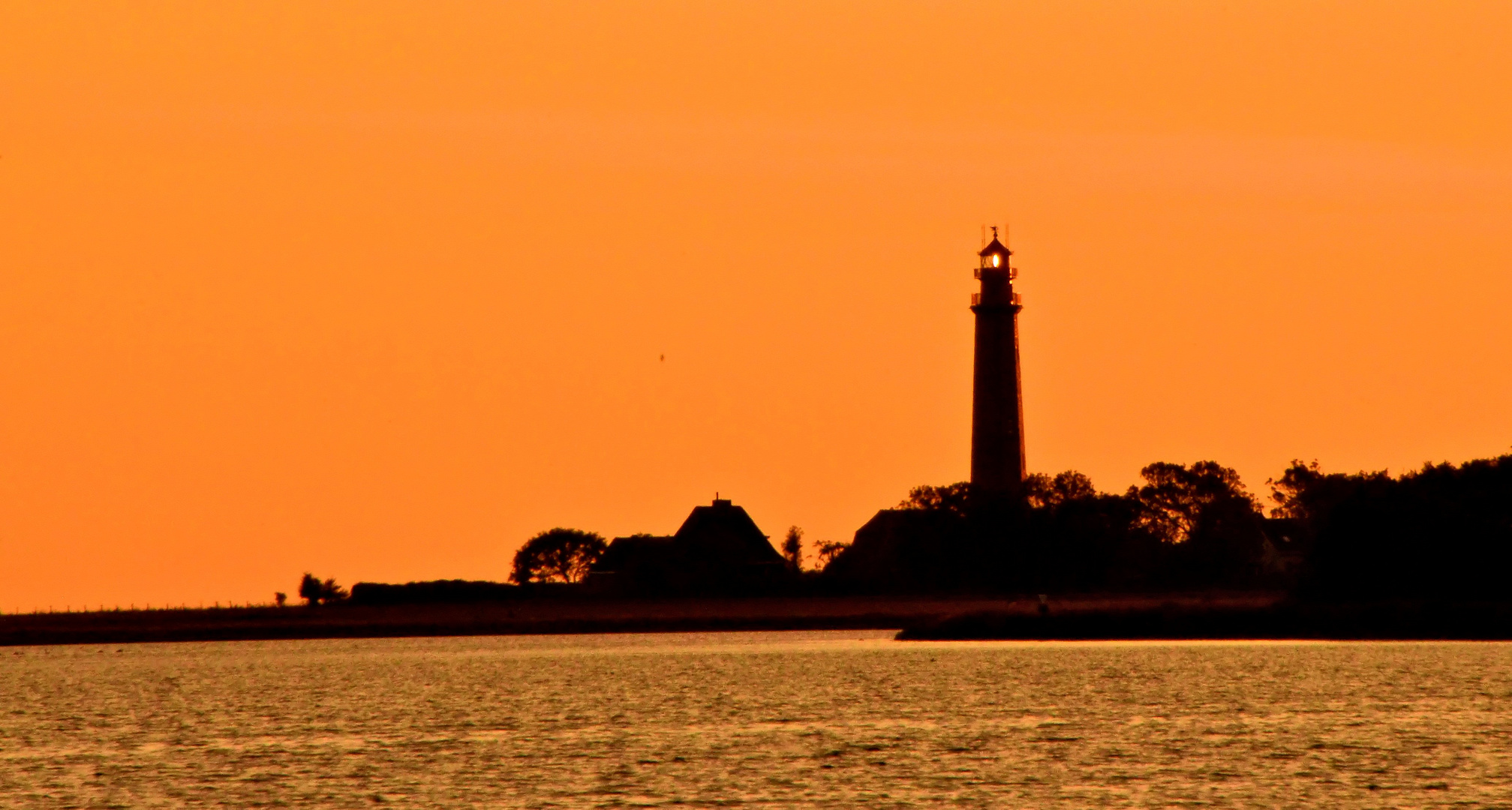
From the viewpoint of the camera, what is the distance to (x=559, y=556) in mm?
193250

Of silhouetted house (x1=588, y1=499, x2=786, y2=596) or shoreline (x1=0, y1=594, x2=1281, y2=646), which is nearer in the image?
shoreline (x1=0, y1=594, x2=1281, y2=646)

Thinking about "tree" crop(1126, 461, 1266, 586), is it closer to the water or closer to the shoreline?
the shoreline

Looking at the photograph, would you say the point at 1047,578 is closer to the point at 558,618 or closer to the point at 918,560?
the point at 918,560

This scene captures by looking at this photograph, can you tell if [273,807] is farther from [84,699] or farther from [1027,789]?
[84,699]

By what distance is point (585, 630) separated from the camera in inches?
5374

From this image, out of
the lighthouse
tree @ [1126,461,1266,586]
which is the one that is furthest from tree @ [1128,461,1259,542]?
the lighthouse

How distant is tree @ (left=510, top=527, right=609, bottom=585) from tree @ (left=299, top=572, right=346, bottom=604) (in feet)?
113

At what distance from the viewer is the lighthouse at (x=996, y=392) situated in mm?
132250

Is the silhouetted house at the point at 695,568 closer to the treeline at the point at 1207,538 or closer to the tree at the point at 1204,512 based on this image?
the treeline at the point at 1207,538

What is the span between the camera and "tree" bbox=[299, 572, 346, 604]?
520 ft

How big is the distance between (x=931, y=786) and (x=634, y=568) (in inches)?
4036

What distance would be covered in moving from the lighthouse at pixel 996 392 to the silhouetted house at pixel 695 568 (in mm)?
17897

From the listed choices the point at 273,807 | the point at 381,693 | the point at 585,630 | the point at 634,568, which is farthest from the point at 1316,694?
the point at 634,568

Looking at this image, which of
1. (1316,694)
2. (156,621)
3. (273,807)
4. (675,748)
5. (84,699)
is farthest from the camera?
(156,621)
